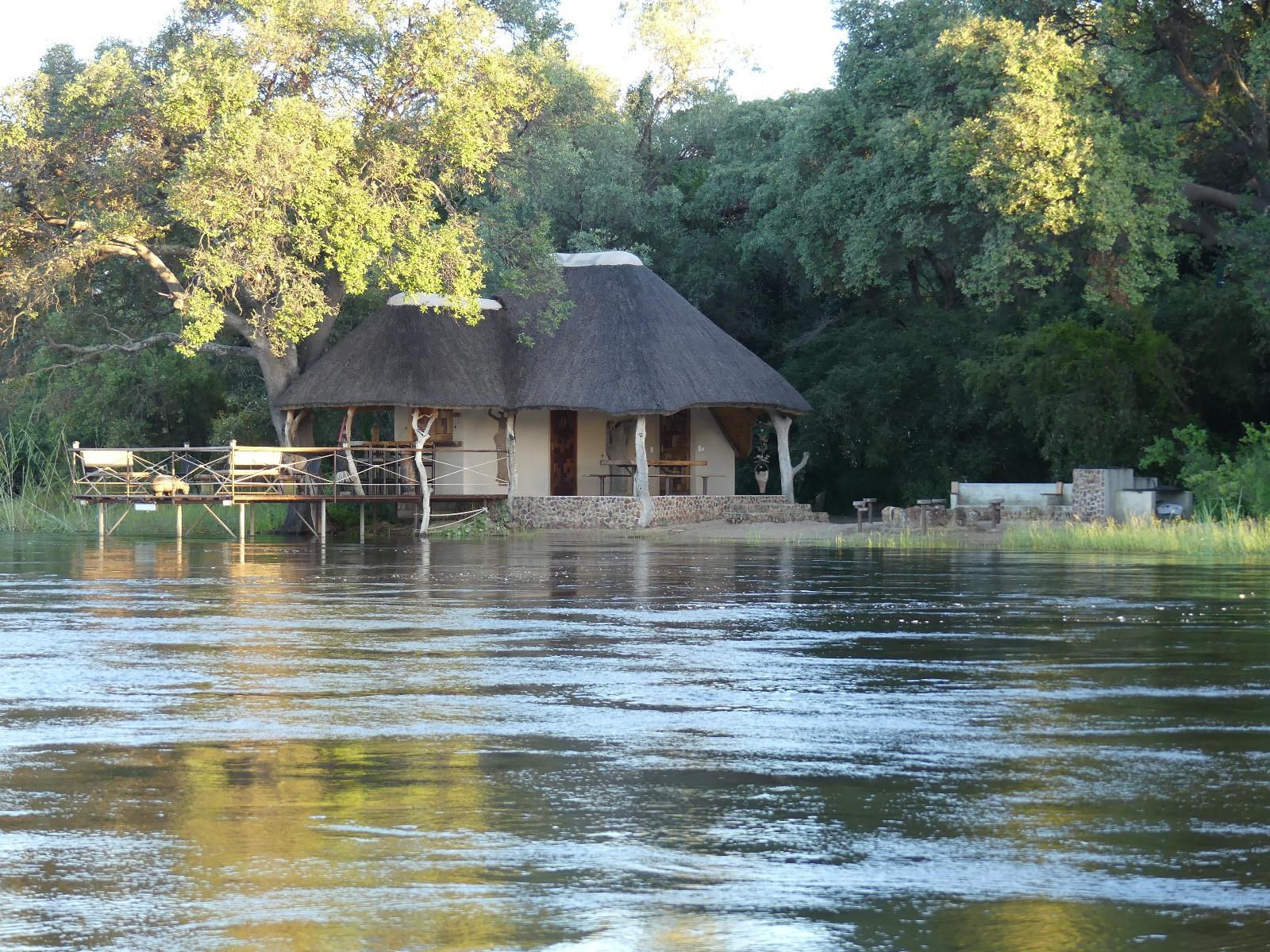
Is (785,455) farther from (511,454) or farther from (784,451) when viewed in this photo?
(511,454)

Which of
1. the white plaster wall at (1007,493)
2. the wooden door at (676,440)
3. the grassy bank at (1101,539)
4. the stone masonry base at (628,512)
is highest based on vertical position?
the wooden door at (676,440)

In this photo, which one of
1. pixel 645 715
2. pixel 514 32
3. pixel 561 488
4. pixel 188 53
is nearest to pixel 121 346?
pixel 188 53

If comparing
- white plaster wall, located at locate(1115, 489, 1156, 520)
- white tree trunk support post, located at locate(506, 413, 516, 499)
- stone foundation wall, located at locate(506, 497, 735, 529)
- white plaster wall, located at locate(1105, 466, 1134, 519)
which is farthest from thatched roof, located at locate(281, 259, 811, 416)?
white plaster wall, located at locate(1115, 489, 1156, 520)

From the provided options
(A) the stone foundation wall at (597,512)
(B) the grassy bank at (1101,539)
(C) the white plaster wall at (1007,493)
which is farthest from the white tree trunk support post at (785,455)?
(B) the grassy bank at (1101,539)

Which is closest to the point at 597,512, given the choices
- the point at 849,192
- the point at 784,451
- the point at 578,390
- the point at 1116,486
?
the point at 578,390

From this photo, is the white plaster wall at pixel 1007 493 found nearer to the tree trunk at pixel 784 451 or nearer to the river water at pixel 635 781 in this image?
the tree trunk at pixel 784 451

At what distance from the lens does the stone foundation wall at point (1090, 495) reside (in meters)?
31.8

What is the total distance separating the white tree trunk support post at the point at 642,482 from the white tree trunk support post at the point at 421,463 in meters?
4.32

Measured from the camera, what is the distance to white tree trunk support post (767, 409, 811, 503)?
132 feet

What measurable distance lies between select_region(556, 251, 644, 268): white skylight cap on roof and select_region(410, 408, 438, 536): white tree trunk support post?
5.37m

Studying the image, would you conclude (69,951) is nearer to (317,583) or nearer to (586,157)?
(317,583)

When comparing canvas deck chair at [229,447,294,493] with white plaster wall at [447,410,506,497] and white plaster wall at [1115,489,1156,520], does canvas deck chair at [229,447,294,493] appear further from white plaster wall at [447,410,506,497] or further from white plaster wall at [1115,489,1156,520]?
white plaster wall at [1115,489,1156,520]

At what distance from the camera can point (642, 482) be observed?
123 ft

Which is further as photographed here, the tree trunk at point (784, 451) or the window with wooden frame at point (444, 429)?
the tree trunk at point (784, 451)
